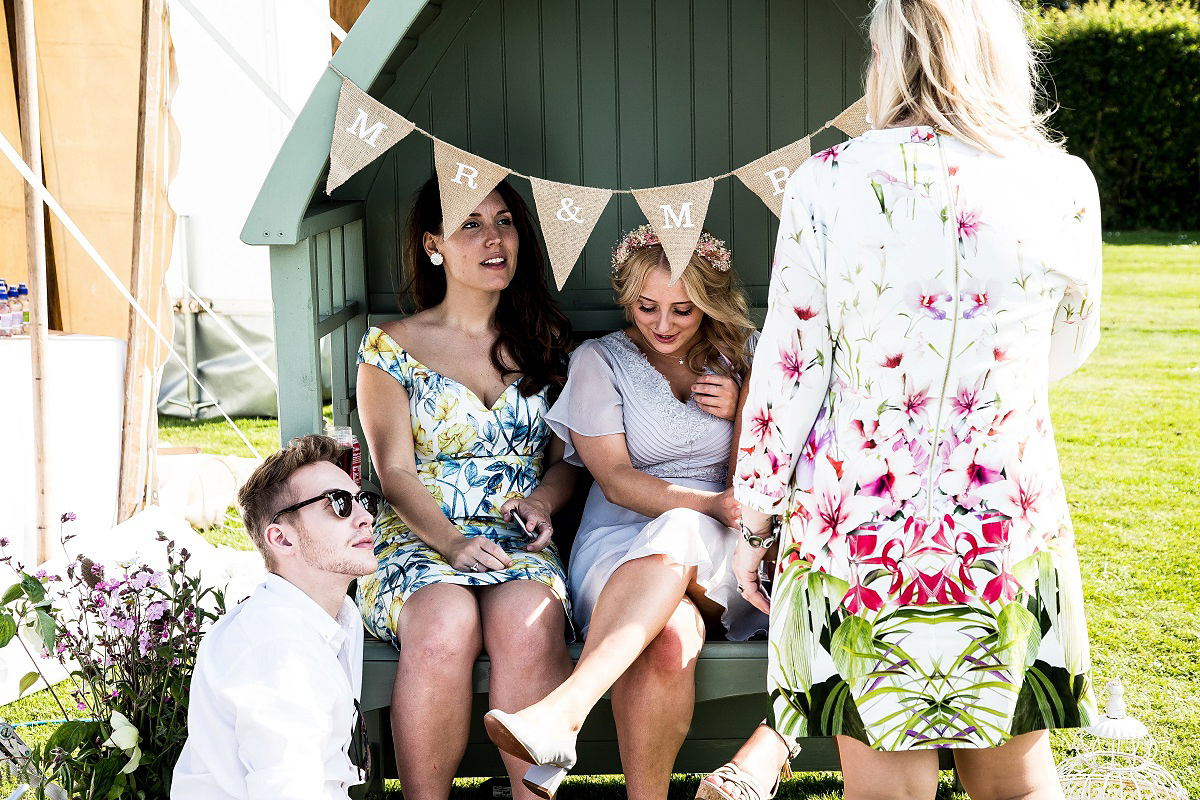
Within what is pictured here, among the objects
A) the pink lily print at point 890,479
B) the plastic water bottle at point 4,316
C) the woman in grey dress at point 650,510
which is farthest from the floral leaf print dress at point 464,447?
the plastic water bottle at point 4,316

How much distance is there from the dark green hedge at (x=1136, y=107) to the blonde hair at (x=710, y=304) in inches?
442

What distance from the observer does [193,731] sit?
1838 millimetres

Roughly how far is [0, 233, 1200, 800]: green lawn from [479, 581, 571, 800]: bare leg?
70 centimetres

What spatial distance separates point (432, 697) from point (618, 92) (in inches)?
68.1

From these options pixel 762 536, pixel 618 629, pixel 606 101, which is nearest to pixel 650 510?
pixel 618 629

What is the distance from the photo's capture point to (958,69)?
1.60m

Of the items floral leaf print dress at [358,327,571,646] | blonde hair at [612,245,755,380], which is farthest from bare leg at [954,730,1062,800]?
blonde hair at [612,245,755,380]

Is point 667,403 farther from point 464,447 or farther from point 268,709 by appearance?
point 268,709

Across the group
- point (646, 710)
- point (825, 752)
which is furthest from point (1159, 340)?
point (646, 710)

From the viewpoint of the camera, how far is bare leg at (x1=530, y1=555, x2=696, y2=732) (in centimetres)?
205

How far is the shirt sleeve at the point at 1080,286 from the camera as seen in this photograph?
1633 millimetres

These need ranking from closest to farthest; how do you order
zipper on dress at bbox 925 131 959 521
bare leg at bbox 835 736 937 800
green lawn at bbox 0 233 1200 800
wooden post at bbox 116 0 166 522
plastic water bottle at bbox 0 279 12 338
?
zipper on dress at bbox 925 131 959 521 < bare leg at bbox 835 736 937 800 < green lawn at bbox 0 233 1200 800 < wooden post at bbox 116 0 166 522 < plastic water bottle at bbox 0 279 12 338

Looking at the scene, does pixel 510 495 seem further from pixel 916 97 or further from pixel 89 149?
pixel 89 149

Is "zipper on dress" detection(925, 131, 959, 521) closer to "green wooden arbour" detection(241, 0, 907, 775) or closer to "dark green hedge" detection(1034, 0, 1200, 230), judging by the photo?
"green wooden arbour" detection(241, 0, 907, 775)
